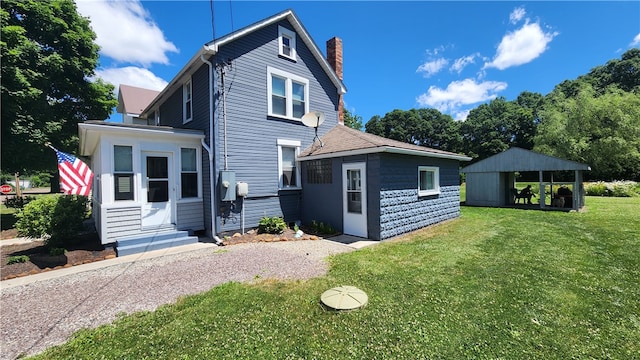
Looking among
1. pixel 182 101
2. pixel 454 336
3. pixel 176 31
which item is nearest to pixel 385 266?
pixel 454 336

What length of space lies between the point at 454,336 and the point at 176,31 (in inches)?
508

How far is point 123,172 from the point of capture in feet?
23.6

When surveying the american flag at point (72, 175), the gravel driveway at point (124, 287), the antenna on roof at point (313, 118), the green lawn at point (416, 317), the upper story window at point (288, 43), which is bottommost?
the gravel driveway at point (124, 287)

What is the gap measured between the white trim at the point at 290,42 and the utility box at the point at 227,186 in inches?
201

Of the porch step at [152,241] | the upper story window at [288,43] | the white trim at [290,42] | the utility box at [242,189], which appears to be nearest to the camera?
the porch step at [152,241]

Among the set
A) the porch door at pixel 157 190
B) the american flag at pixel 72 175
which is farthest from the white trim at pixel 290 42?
the american flag at pixel 72 175

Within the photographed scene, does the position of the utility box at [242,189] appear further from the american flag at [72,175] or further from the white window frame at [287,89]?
the american flag at [72,175]

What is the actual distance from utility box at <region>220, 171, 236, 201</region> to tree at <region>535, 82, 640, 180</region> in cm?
3288

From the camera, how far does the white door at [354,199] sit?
7805 millimetres

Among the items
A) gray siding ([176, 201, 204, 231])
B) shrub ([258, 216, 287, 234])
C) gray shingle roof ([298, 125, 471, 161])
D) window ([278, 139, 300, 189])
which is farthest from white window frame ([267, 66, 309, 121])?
gray siding ([176, 201, 204, 231])

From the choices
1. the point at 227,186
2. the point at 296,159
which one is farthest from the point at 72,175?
the point at 296,159

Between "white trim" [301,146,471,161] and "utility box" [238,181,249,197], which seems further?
"utility box" [238,181,249,197]

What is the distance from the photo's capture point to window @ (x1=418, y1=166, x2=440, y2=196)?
30.4 ft

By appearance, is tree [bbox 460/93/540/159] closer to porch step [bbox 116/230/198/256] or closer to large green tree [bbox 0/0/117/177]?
porch step [bbox 116/230/198/256]
